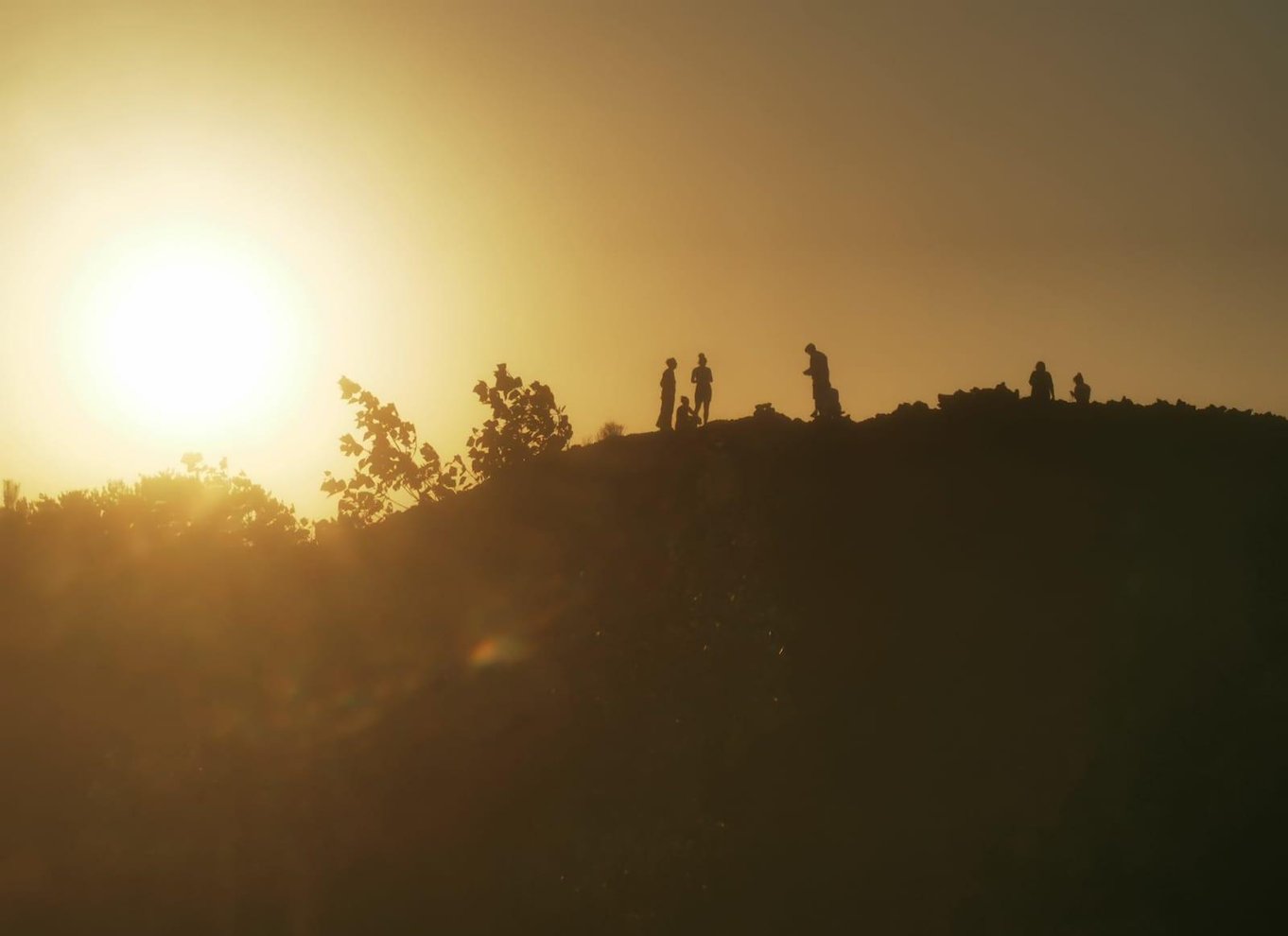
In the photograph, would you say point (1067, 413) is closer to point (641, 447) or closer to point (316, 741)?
point (641, 447)

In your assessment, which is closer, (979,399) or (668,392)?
(979,399)

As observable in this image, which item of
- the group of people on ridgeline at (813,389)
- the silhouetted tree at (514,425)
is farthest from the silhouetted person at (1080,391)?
the silhouetted tree at (514,425)

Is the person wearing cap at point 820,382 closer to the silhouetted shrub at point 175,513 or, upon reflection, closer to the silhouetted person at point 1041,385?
the silhouetted person at point 1041,385

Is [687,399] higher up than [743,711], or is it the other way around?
[687,399]

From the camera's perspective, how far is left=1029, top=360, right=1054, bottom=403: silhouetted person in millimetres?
40781

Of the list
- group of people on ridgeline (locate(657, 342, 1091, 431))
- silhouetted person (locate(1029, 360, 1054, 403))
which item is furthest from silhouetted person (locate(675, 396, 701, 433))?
silhouetted person (locate(1029, 360, 1054, 403))

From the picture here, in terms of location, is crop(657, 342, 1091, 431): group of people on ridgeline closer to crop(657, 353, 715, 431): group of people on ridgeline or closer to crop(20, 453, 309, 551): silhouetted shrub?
crop(657, 353, 715, 431): group of people on ridgeline

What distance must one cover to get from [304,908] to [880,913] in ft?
55.7

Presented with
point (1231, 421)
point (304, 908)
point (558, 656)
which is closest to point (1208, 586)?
point (1231, 421)

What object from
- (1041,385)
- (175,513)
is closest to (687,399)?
(1041,385)

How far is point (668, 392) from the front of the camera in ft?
150

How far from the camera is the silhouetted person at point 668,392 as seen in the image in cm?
4553

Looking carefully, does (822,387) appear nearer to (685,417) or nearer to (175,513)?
(685,417)

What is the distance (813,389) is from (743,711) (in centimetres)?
1153
